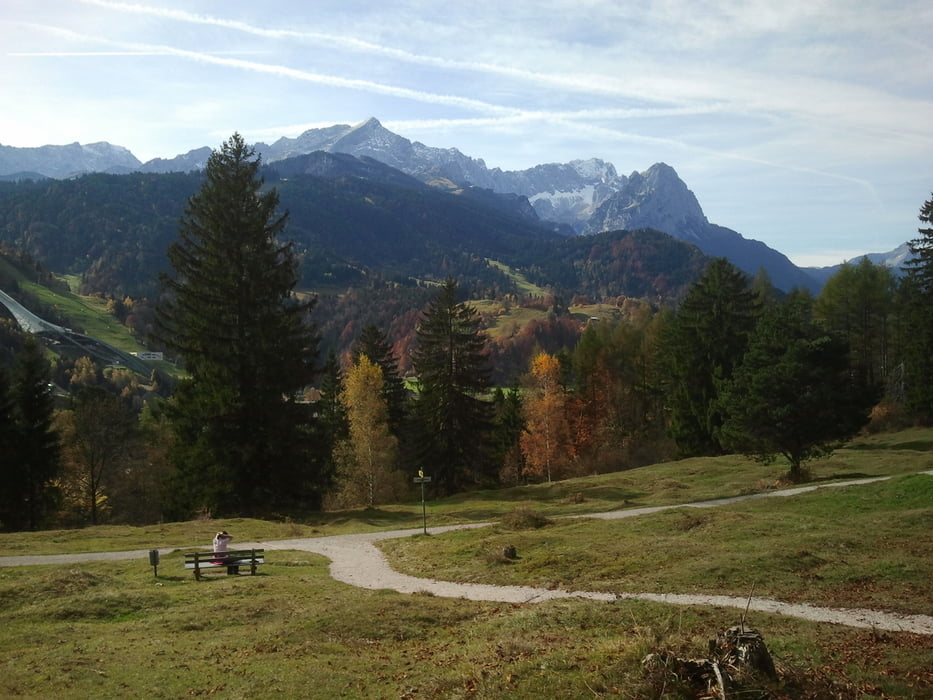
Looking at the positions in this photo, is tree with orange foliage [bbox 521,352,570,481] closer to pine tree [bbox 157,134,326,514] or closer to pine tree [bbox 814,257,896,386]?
pine tree [bbox 157,134,326,514]

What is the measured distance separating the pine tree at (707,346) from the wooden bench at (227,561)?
158 feet

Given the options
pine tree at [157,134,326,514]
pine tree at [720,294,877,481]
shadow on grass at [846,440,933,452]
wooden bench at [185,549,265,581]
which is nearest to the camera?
wooden bench at [185,549,265,581]

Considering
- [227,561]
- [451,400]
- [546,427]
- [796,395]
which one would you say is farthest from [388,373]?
[227,561]

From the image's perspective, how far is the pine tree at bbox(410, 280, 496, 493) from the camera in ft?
198

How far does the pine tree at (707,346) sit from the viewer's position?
6500 centimetres

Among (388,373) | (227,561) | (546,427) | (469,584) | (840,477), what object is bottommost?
(840,477)

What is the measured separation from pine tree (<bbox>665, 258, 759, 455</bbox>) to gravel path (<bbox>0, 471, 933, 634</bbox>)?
28869mm

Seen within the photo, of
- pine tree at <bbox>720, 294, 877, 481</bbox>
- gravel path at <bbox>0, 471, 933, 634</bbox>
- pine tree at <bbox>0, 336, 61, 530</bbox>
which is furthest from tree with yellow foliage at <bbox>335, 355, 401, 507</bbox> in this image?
pine tree at <bbox>720, 294, 877, 481</bbox>

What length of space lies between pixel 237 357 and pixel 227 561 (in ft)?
63.9

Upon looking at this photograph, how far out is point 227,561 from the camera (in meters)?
24.8

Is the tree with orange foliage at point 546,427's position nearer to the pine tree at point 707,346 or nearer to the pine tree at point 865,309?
the pine tree at point 707,346

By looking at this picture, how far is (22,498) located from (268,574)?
35526mm

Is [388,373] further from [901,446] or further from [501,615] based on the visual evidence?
[501,615]

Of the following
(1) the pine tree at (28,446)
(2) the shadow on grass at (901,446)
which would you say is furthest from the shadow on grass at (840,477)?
(1) the pine tree at (28,446)
